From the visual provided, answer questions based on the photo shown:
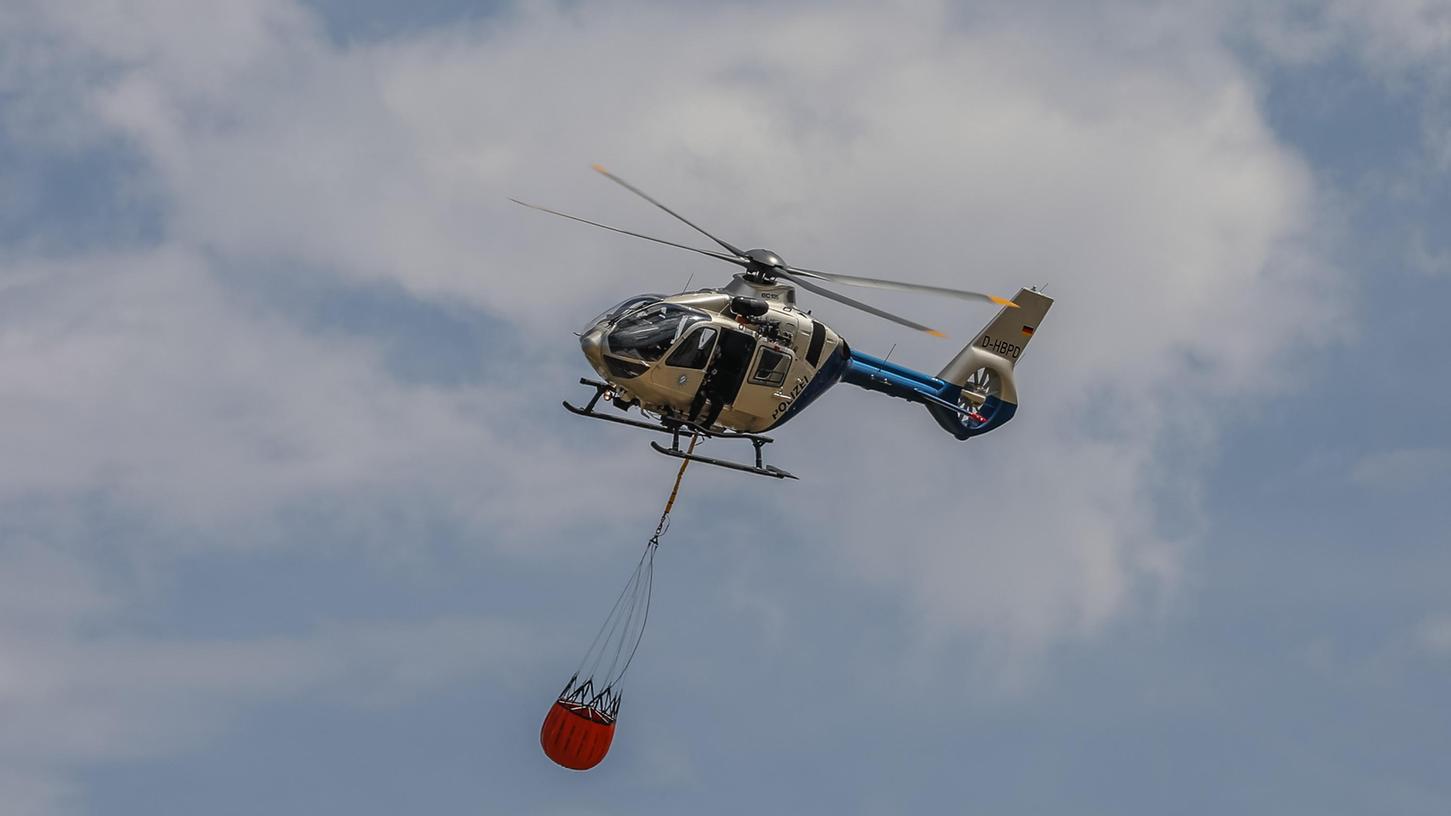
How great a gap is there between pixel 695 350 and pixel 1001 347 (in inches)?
478

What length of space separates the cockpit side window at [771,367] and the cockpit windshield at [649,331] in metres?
2.13

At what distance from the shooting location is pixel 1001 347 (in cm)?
4991

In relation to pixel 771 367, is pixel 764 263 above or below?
above

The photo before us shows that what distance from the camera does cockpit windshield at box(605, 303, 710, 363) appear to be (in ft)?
131

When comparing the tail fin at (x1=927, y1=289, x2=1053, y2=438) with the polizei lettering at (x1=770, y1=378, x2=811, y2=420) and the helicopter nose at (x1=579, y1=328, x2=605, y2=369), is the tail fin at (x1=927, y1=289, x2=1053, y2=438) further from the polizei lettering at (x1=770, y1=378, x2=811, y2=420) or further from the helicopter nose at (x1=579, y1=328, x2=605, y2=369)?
the helicopter nose at (x1=579, y1=328, x2=605, y2=369)

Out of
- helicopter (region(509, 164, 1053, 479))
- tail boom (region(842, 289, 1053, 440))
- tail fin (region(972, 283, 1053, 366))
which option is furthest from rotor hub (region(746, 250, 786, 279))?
tail fin (region(972, 283, 1053, 366))

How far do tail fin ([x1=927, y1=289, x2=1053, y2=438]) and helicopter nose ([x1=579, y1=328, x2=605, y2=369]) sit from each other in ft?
39.3

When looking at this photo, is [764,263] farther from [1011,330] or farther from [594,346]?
[1011,330]

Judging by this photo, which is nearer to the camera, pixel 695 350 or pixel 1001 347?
pixel 695 350

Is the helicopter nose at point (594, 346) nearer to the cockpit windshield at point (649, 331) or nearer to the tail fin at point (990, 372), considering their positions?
the cockpit windshield at point (649, 331)

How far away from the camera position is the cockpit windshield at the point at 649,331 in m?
39.9

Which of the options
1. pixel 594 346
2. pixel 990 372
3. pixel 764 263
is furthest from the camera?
pixel 990 372

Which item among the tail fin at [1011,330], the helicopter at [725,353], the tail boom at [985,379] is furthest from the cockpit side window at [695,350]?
the tail fin at [1011,330]

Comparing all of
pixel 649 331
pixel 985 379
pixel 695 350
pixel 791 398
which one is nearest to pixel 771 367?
pixel 791 398
